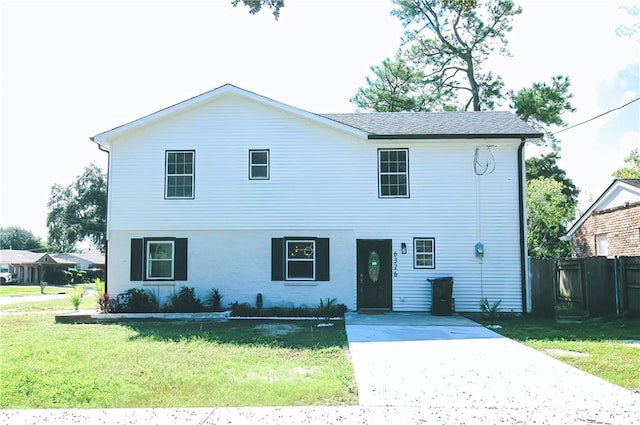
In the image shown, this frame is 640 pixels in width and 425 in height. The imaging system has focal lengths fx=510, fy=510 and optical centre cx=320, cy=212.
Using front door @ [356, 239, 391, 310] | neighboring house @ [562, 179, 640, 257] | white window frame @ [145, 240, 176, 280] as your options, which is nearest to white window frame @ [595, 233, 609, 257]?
neighboring house @ [562, 179, 640, 257]

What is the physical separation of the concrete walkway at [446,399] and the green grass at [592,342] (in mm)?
432

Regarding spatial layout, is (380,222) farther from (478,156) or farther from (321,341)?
(321,341)

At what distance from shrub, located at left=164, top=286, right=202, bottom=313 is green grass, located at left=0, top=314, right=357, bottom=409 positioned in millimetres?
2318

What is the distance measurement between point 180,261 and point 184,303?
132 centimetres

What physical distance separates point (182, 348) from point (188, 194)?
6.89 metres

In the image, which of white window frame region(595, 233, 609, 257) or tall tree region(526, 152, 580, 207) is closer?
white window frame region(595, 233, 609, 257)

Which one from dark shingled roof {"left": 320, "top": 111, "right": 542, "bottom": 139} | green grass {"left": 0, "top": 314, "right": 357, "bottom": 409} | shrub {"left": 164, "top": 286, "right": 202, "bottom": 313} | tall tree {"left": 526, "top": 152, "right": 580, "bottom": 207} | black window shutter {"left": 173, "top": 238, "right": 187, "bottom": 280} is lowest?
green grass {"left": 0, "top": 314, "right": 357, "bottom": 409}

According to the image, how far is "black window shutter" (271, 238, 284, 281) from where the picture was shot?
14.7 m

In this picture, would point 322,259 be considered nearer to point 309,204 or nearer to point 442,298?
point 309,204

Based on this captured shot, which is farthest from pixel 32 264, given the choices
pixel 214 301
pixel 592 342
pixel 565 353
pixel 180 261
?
pixel 565 353

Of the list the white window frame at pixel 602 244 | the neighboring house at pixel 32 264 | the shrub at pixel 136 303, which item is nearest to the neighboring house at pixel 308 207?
the shrub at pixel 136 303

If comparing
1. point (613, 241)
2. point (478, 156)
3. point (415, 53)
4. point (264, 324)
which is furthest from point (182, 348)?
point (415, 53)

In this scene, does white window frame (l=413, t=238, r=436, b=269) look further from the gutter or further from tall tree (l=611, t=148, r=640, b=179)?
tall tree (l=611, t=148, r=640, b=179)

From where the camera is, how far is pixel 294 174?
49.0ft
